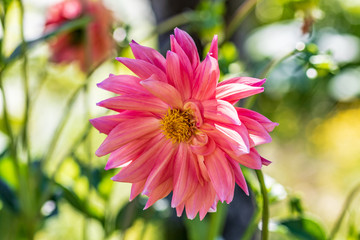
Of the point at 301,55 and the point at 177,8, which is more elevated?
the point at 301,55

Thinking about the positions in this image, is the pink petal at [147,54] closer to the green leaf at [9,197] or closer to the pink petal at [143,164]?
the pink petal at [143,164]

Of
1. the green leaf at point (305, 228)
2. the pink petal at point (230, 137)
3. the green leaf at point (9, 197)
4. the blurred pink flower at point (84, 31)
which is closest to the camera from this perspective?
the pink petal at point (230, 137)

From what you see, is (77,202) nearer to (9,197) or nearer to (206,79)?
(9,197)

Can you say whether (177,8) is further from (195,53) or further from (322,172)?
(322,172)

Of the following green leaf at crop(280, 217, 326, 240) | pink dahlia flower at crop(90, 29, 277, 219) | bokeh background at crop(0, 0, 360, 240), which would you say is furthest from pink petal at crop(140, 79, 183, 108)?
green leaf at crop(280, 217, 326, 240)

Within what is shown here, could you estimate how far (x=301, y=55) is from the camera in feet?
1.65

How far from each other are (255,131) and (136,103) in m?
0.11

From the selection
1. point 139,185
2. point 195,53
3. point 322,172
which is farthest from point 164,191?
point 322,172

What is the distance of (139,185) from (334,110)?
287 cm

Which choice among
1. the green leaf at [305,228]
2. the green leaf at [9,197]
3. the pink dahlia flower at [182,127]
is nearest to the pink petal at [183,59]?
the pink dahlia flower at [182,127]

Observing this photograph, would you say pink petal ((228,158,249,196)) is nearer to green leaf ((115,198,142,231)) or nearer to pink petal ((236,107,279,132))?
pink petal ((236,107,279,132))

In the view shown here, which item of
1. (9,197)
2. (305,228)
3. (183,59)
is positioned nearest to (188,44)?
(183,59)

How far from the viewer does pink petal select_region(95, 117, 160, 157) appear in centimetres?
40

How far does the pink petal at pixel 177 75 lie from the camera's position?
38 centimetres
